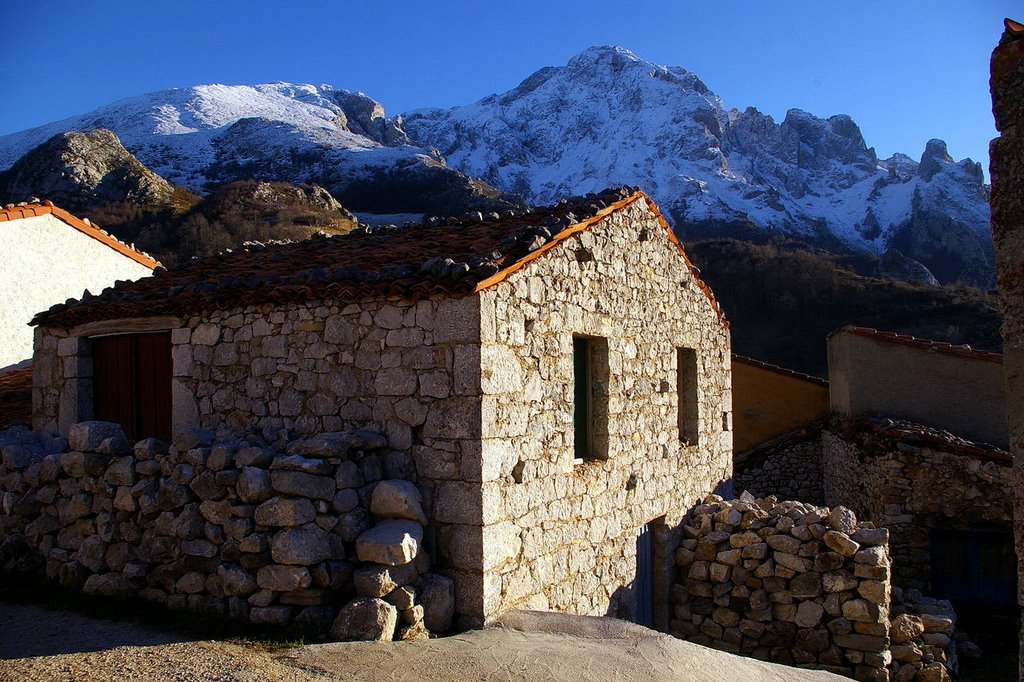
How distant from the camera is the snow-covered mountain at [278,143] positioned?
4369cm

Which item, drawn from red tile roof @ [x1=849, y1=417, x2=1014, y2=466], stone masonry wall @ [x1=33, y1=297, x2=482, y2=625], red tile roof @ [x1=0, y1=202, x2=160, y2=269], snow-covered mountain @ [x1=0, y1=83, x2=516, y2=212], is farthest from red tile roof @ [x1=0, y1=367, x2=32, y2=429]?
Answer: snow-covered mountain @ [x1=0, y1=83, x2=516, y2=212]

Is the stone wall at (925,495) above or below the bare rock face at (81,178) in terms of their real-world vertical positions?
below

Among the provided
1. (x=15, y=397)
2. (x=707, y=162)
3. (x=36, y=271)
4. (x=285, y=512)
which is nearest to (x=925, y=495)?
(x=285, y=512)

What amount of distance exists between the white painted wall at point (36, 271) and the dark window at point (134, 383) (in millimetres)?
4676

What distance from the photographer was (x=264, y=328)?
6.41m

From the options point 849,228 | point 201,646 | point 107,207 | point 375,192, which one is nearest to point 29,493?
point 201,646

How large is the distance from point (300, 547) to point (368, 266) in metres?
2.49

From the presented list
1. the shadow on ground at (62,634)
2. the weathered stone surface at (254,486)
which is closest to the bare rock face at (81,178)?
the shadow on ground at (62,634)

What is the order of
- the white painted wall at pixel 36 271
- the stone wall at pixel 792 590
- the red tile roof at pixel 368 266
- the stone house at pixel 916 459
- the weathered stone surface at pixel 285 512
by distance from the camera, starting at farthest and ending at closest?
the white painted wall at pixel 36 271 < the stone house at pixel 916 459 < the stone wall at pixel 792 590 < the red tile roof at pixel 368 266 < the weathered stone surface at pixel 285 512

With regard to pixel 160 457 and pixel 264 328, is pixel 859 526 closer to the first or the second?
pixel 264 328

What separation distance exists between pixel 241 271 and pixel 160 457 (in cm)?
236

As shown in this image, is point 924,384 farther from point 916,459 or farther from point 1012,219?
point 1012,219

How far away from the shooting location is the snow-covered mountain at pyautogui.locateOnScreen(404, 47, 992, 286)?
56688mm

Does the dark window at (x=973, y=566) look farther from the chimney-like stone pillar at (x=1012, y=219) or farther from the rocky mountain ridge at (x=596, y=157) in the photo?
the rocky mountain ridge at (x=596, y=157)
